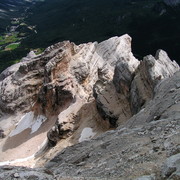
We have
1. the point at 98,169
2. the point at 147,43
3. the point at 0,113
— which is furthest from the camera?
the point at 147,43

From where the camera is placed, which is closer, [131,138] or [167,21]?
[131,138]

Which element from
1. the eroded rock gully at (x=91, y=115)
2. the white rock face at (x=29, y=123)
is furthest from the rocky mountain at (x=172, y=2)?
the white rock face at (x=29, y=123)

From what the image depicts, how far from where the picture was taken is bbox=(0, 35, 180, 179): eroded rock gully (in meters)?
11.3

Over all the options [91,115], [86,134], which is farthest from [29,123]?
[86,134]

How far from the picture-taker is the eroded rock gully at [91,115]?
37.2ft

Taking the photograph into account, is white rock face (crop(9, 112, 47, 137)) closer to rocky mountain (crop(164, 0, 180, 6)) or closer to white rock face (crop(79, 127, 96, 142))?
white rock face (crop(79, 127, 96, 142))

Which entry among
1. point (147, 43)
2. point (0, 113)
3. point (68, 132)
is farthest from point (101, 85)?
point (147, 43)

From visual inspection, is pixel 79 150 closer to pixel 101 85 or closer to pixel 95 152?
pixel 95 152

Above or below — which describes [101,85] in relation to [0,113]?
above

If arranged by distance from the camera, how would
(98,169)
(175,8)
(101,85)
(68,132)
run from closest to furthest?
Result: (98,169) < (68,132) < (101,85) < (175,8)

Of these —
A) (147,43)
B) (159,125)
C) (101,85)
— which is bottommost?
(147,43)

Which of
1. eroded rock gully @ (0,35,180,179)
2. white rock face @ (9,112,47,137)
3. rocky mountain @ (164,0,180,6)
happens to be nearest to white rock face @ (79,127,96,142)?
eroded rock gully @ (0,35,180,179)

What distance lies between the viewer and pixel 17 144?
125 feet

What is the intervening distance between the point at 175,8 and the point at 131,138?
185798 millimetres
